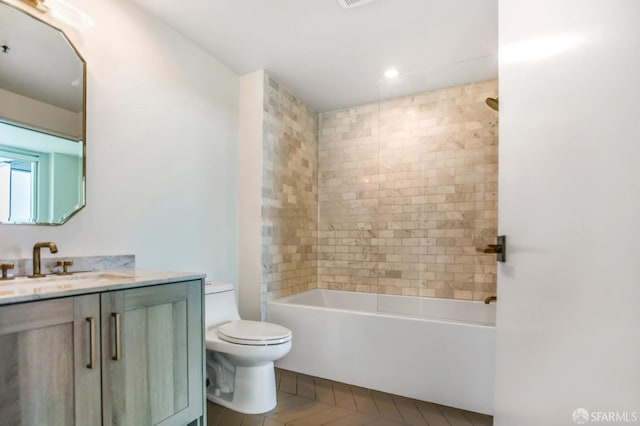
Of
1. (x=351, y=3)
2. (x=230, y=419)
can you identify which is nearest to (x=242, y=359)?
(x=230, y=419)

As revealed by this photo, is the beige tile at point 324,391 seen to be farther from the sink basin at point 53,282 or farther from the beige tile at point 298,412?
the sink basin at point 53,282

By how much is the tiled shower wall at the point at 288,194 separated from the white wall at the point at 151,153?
0.31m

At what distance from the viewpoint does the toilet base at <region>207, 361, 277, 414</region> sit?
200 cm

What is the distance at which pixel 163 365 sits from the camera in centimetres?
138

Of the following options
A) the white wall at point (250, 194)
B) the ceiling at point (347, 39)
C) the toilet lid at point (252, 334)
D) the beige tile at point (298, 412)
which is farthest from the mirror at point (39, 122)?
the beige tile at point (298, 412)

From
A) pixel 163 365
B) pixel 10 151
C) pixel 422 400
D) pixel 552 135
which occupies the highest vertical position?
pixel 10 151

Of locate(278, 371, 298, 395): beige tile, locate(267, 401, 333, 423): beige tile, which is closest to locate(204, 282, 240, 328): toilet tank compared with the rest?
locate(278, 371, 298, 395): beige tile

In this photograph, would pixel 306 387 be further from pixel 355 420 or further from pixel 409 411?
pixel 409 411

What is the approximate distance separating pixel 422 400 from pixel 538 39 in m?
2.17

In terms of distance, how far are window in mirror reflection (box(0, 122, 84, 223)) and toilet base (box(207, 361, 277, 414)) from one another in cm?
136

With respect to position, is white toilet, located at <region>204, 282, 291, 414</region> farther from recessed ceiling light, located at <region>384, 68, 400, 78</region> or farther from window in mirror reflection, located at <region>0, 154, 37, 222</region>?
recessed ceiling light, located at <region>384, 68, 400, 78</region>

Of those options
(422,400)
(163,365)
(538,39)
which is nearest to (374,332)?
(422,400)

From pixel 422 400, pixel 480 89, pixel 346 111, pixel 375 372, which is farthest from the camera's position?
pixel 346 111

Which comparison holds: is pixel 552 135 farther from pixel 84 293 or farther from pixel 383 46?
pixel 383 46
